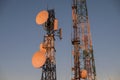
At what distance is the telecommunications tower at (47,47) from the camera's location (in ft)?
119

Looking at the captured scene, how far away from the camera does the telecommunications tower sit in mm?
36125

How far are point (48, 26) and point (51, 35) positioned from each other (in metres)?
1.88

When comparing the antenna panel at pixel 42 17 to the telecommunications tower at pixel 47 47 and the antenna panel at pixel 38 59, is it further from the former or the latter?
the antenna panel at pixel 38 59

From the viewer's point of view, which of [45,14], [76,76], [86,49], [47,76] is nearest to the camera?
[47,76]

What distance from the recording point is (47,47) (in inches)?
1485

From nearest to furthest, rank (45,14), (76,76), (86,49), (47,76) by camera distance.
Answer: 1. (47,76)
2. (45,14)
3. (76,76)
4. (86,49)

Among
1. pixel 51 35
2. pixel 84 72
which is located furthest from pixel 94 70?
pixel 51 35

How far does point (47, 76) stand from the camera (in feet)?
119

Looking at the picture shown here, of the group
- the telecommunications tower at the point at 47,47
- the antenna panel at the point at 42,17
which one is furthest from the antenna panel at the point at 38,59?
the antenna panel at the point at 42,17

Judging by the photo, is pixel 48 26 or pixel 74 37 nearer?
pixel 48 26

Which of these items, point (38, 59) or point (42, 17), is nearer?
point (38, 59)

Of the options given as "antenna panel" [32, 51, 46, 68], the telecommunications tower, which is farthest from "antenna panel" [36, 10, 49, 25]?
"antenna panel" [32, 51, 46, 68]

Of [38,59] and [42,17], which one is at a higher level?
[42,17]

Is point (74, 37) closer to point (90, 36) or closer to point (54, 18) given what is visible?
point (90, 36)
